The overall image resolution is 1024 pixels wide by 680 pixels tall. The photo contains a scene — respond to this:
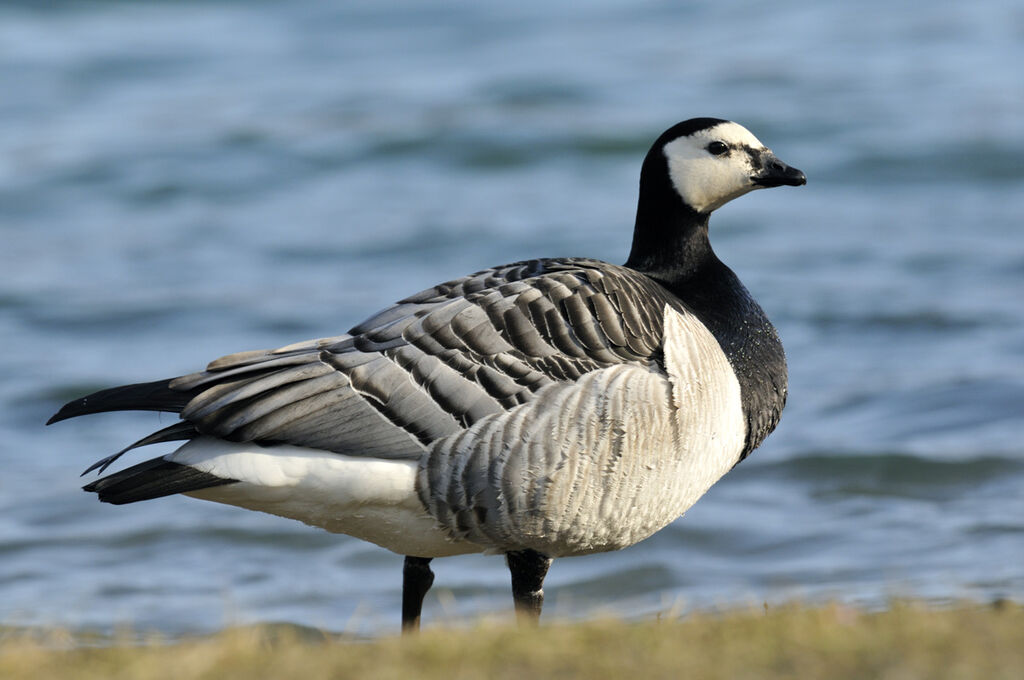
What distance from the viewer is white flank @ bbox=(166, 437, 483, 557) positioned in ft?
16.6

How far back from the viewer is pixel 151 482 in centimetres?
496

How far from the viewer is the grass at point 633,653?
11.9 feet

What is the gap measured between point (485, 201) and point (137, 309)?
15.3ft

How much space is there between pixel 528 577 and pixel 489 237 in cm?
892

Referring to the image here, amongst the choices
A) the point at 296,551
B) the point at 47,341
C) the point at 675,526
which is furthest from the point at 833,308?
the point at 47,341

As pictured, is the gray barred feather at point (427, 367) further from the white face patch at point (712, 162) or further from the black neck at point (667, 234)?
the white face patch at point (712, 162)

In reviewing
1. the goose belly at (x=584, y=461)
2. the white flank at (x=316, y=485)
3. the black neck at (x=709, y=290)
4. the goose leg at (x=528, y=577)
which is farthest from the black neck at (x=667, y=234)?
the white flank at (x=316, y=485)

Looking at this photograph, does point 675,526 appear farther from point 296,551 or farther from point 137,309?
point 137,309

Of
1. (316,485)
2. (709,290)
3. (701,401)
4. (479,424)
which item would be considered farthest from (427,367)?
(709,290)

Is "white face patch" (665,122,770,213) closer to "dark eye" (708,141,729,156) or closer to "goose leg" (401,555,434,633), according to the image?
"dark eye" (708,141,729,156)

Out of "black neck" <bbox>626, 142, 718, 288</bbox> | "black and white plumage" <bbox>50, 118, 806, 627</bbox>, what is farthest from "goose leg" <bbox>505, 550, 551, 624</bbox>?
"black neck" <bbox>626, 142, 718, 288</bbox>

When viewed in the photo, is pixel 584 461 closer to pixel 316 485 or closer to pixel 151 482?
pixel 316 485

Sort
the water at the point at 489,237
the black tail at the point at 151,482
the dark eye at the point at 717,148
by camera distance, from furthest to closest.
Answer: the water at the point at 489,237
the dark eye at the point at 717,148
the black tail at the point at 151,482

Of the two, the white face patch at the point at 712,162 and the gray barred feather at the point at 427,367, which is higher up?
the white face patch at the point at 712,162
